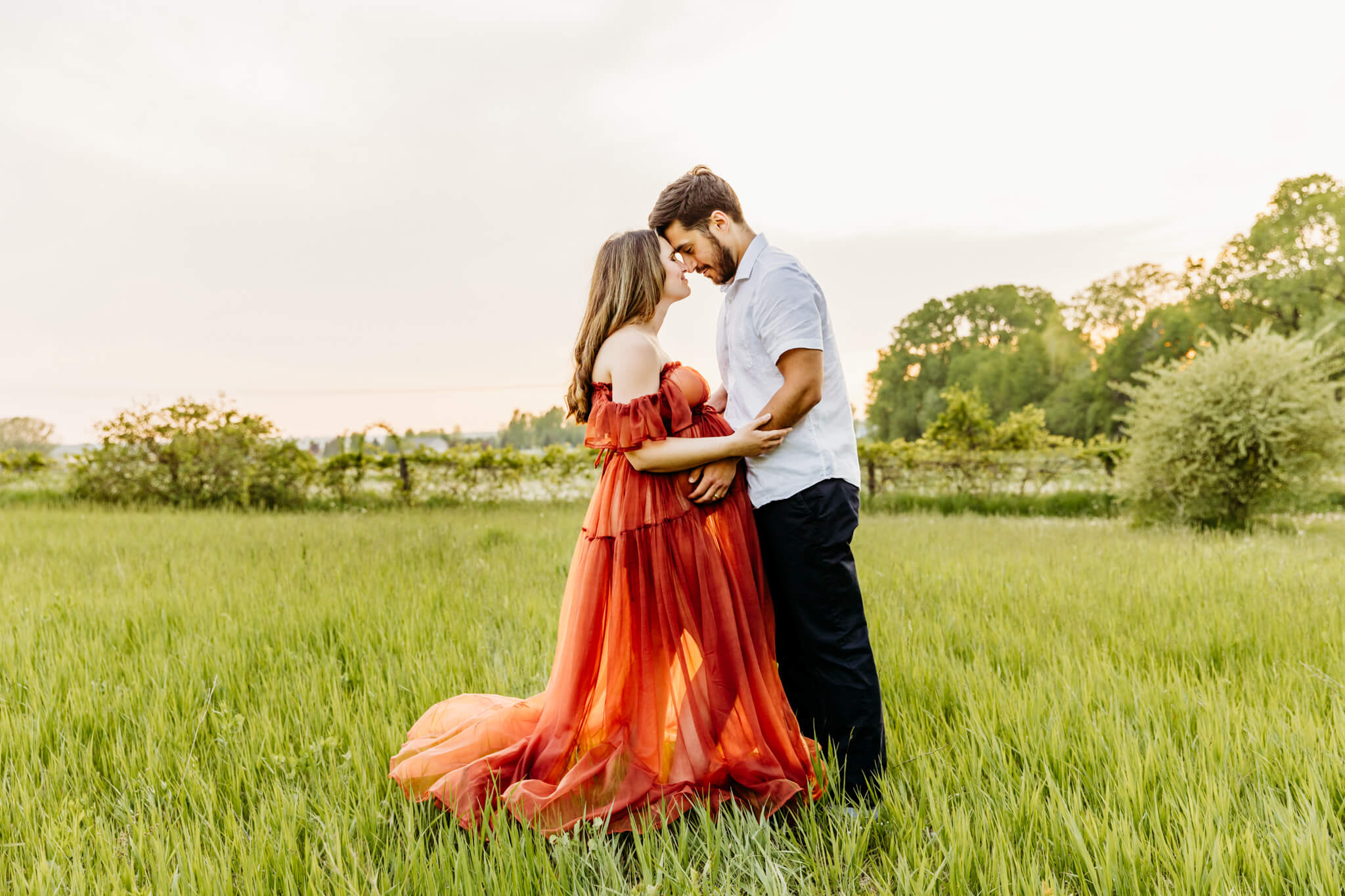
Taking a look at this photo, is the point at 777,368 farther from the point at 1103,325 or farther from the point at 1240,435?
the point at 1103,325

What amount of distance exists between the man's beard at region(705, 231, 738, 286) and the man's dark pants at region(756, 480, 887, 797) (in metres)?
0.80

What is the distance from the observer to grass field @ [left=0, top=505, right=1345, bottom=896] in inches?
77.7

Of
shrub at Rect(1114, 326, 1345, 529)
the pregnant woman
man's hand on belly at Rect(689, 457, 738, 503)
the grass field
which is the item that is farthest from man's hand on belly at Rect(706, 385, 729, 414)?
shrub at Rect(1114, 326, 1345, 529)

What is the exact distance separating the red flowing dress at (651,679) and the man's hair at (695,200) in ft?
1.68

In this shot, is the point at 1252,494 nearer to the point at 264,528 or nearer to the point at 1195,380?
the point at 1195,380

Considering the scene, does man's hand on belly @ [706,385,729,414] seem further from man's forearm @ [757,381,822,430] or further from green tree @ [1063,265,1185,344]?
green tree @ [1063,265,1185,344]

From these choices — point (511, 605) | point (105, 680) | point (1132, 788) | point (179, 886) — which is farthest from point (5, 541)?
point (1132, 788)

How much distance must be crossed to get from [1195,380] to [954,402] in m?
11.3

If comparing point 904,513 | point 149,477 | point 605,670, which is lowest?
point 904,513

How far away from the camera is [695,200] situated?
7.80ft

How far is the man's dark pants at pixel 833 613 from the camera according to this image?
237cm

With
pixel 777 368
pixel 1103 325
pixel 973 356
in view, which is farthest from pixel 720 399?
pixel 973 356

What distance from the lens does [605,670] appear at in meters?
2.50

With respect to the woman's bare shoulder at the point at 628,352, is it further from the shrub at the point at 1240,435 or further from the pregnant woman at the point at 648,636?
the shrub at the point at 1240,435
